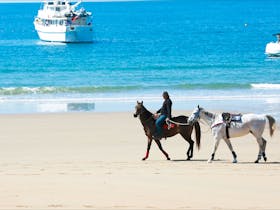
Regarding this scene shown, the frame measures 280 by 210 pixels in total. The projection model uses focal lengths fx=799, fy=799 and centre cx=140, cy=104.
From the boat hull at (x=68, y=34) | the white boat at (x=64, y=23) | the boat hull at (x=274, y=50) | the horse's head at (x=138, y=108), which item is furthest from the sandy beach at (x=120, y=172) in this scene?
the boat hull at (x=68, y=34)

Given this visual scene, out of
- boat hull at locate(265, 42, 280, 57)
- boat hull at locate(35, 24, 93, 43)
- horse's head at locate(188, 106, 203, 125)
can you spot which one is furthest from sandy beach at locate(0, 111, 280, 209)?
boat hull at locate(35, 24, 93, 43)

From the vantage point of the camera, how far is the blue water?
33000 millimetres

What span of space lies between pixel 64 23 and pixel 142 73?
28675 mm

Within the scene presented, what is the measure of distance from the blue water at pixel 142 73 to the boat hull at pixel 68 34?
1.10 meters

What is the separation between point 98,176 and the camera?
1552 centimetres

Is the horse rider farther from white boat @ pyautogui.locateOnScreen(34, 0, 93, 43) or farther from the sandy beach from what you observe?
white boat @ pyautogui.locateOnScreen(34, 0, 93, 43)

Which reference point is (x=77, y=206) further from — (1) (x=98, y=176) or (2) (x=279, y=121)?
(2) (x=279, y=121)

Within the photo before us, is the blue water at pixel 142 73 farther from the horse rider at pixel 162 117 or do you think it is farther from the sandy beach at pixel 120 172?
the horse rider at pixel 162 117

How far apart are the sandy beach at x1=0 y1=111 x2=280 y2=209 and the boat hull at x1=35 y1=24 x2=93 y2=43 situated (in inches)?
2021

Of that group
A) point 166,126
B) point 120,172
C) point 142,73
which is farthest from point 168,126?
point 142,73

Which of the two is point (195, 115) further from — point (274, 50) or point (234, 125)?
point (274, 50)

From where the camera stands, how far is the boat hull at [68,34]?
249 feet

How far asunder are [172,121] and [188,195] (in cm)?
508

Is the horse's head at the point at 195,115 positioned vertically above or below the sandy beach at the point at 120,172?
above
